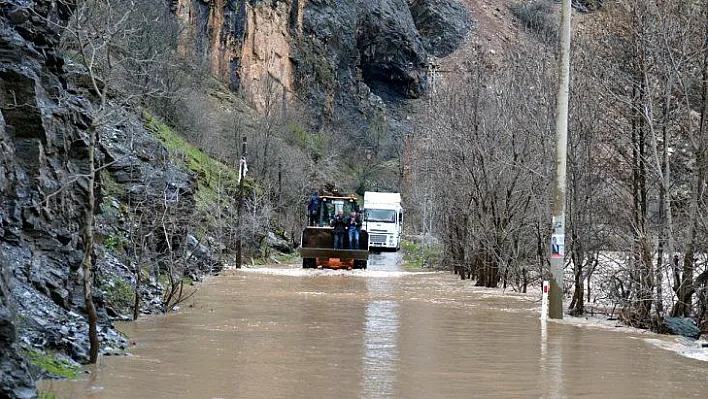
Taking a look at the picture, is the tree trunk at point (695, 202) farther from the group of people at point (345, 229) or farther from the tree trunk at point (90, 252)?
the group of people at point (345, 229)

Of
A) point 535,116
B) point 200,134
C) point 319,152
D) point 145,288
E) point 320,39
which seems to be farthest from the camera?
point 320,39

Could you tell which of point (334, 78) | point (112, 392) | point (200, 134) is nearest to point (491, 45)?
point (334, 78)

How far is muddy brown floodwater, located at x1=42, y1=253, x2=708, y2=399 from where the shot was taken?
38.5ft

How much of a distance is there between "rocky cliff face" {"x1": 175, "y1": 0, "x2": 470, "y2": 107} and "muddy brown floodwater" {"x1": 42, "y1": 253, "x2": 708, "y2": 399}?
5178 cm

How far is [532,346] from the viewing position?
16.6 meters

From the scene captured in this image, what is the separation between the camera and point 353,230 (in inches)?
1602

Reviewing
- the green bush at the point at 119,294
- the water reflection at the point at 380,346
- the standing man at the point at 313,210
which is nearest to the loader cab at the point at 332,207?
the standing man at the point at 313,210

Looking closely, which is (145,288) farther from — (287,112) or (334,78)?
(334,78)

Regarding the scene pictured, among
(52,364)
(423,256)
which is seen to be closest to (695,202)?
(52,364)

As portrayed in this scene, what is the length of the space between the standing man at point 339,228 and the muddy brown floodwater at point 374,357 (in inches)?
620

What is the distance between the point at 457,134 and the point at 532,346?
52.9ft

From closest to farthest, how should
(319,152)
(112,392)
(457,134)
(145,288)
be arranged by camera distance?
1. (112,392)
2. (145,288)
3. (457,134)
4. (319,152)

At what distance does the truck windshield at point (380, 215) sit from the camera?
59312 millimetres

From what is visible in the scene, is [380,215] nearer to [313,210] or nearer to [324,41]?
[313,210]
